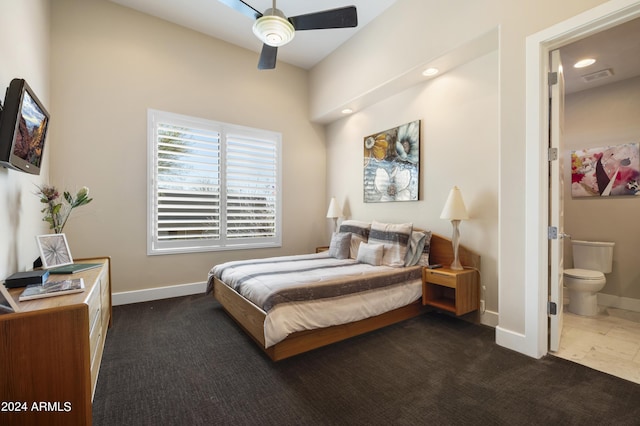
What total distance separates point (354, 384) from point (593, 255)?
12.0ft

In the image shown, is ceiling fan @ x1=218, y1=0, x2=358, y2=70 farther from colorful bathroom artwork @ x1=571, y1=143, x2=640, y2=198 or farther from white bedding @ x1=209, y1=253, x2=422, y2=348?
colorful bathroom artwork @ x1=571, y1=143, x2=640, y2=198

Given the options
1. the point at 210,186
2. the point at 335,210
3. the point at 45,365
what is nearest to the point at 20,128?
the point at 45,365

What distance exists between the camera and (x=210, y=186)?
4137mm

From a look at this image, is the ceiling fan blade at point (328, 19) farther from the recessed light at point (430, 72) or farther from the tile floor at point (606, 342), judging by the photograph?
the tile floor at point (606, 342)

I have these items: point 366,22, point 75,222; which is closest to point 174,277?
point 75,222

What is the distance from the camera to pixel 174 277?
3.87 metres

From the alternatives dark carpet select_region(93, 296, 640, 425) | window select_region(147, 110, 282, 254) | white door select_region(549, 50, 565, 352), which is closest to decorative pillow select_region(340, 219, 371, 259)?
dark carpet select_region(93, 296, 640, 425)

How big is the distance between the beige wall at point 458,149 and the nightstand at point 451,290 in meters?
0.17

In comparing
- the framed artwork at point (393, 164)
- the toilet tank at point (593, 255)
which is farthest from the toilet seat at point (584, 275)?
the framed artwork at point (393, 164)

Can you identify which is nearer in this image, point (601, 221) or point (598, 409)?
point (598, 409)

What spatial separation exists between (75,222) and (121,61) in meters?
2.06

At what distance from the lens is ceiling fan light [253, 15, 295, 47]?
2229 millimetres

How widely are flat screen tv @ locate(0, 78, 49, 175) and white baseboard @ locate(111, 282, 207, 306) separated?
1.86 m

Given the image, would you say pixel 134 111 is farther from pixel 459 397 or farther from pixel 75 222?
pixel 459 397
